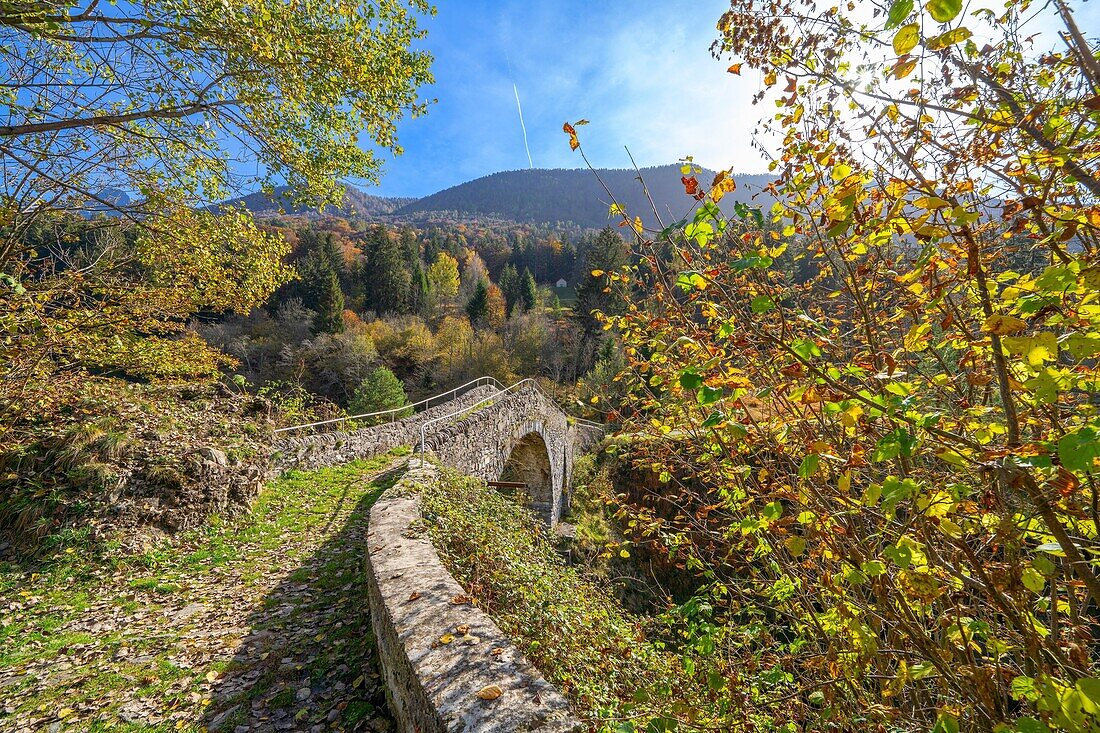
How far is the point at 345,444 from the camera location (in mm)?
11328

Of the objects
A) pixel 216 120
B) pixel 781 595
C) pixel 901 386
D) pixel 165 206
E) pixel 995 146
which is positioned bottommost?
pixel 781 595

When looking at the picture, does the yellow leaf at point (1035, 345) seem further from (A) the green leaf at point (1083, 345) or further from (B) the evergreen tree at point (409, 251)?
(B) the evergreen tree at point (409, 251)

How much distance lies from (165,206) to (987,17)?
7.01 metres

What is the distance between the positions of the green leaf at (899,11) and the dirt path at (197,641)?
169 inches

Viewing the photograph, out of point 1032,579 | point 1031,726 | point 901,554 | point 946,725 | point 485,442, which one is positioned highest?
point 901,554

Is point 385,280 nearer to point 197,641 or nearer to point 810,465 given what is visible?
point 197,641

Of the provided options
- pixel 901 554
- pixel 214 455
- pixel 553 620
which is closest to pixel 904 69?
pixel 901 554

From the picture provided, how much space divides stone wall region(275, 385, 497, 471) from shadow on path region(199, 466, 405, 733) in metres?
4.80

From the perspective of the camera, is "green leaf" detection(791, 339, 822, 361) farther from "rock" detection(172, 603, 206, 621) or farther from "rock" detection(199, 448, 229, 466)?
"rock" detection(199, 448, 229, 466)

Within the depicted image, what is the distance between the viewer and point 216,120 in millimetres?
4824

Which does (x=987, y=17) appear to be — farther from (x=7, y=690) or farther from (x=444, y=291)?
(x=444, y=291)

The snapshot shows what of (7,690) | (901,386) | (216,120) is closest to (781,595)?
(901,386)

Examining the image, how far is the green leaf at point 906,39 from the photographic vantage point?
1.22m

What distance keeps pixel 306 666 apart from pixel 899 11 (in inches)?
201
